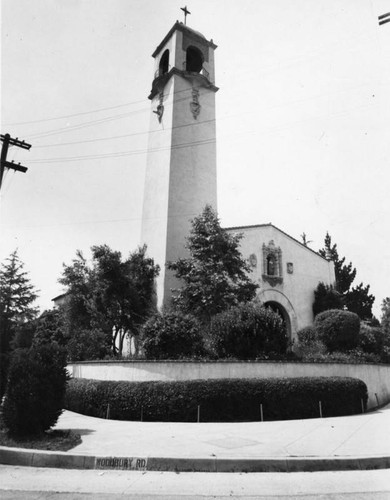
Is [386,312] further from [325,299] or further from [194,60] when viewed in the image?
[194,60]

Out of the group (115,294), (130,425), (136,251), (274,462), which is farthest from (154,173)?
(274,462)

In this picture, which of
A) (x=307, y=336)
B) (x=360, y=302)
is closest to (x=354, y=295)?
(x=360, y=302)

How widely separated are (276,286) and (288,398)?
13970mm

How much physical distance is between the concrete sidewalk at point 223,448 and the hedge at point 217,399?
2.31ft

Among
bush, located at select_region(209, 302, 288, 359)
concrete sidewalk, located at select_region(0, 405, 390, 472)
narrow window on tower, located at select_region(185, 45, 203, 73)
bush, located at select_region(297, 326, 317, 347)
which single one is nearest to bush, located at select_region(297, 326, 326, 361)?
bush, located at select_region(297, 326, 317, 347)

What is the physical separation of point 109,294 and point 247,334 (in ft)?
27.6

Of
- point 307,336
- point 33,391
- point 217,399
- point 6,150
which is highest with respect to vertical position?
point 6,150

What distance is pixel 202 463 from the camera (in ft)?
20.8

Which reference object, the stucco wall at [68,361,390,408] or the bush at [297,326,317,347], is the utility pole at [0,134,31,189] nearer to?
the stucco wall at [68,361,390,408]

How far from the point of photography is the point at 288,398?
11.6 meters

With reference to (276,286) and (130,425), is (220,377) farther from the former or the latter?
(276,286)

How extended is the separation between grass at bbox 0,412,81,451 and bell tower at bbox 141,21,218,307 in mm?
13613

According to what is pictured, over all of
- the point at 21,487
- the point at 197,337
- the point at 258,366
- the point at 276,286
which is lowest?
the point at 21,487

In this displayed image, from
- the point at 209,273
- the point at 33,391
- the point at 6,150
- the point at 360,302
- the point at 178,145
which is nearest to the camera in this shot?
the point at 33,391
